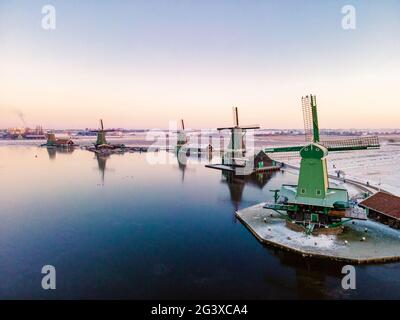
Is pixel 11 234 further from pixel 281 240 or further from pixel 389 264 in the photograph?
pixel 389 264

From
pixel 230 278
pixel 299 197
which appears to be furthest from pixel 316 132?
pixel 230 278

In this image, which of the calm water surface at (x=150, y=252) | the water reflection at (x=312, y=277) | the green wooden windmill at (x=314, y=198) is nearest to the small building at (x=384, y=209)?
the green wooden windmill at (x=314, y=198)

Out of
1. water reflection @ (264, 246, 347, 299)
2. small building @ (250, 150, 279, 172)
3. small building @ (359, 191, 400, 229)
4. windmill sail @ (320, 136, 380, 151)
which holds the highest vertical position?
windmill sail @ (320, 136, 380, 151)

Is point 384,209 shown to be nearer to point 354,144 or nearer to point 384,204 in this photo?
point 384,204

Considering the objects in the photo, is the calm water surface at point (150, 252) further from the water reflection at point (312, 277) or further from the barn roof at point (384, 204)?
the barn roof at point (384, 204)

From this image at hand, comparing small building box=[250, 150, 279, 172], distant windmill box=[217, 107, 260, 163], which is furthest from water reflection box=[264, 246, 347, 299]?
distant windmill box=[217, 107, 260, 163]

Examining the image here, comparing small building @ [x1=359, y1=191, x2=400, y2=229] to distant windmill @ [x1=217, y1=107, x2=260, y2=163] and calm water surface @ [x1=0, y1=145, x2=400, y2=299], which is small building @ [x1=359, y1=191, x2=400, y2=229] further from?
distant windmill @ [x1=217, y1=107, x2=260, y2=163]
